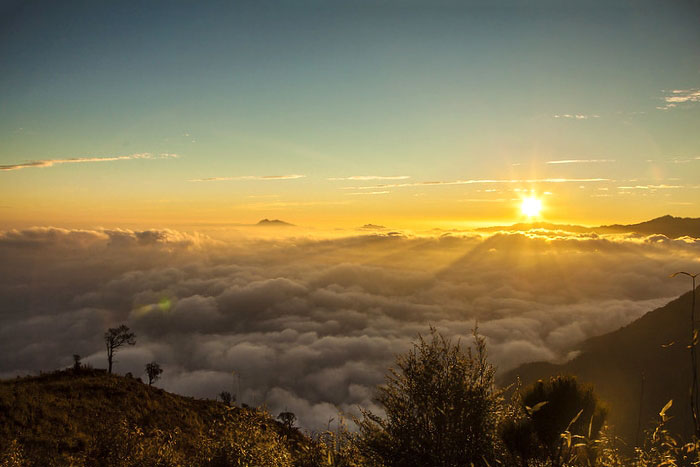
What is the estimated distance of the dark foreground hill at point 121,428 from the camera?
20.0m

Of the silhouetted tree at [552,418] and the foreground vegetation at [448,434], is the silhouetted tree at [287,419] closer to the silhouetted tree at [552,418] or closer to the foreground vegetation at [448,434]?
the foreground vegetation at [448,434]

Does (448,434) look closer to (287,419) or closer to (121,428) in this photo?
(121,428)

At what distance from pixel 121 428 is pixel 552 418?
2348cm

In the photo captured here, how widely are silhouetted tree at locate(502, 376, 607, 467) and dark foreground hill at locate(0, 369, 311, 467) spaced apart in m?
10.1

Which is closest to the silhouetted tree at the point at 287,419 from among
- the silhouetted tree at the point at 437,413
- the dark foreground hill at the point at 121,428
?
the dark foreground hill at the point at 121,428

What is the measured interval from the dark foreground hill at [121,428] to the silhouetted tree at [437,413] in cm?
491

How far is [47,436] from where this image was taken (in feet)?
109

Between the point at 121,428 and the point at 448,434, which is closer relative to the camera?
the point at 448,434

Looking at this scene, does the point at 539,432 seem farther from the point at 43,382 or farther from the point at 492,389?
the point at 43,382

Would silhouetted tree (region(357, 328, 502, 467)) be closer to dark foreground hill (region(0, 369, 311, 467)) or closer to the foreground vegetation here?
the foreground vegetation

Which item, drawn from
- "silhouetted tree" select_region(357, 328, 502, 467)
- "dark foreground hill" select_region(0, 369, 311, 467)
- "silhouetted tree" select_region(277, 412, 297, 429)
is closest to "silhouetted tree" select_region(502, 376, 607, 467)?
"silhouetted tree" select_region(357, 328, 502, 467)

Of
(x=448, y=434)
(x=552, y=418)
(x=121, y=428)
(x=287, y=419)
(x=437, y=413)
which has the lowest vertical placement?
(x=287, y=419)

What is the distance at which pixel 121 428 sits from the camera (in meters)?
23.5

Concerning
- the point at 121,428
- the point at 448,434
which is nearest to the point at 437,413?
the point at 448,434
